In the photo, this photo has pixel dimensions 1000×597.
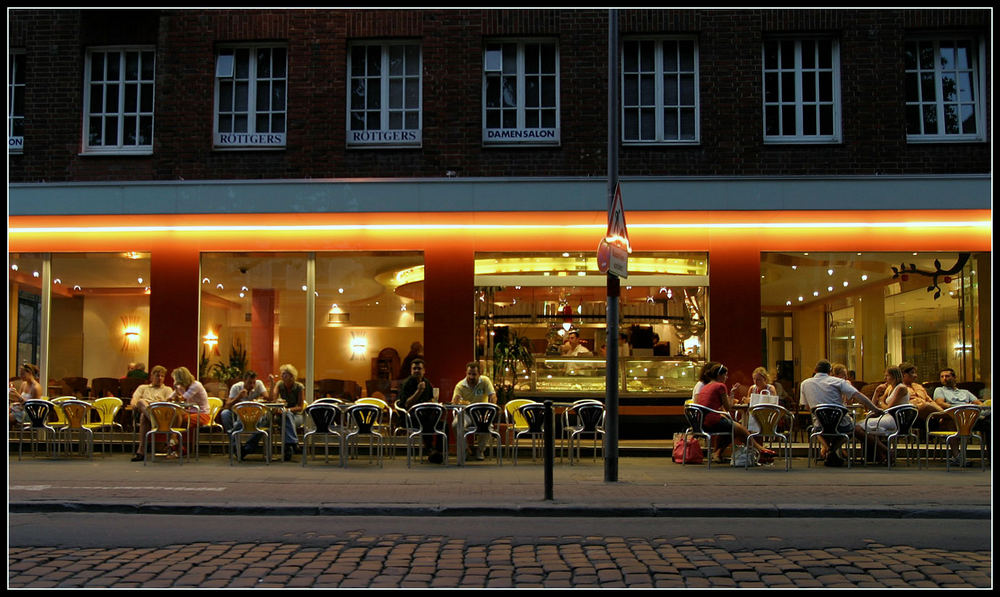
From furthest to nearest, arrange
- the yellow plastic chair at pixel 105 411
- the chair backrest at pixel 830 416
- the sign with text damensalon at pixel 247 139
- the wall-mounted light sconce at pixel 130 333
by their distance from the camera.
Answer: the wall-mounted light sconce at pixel 130 333 → the sign with text damensalon at pixel 247 139 → the yellow plastic chair at pixel 105 411 → the chair backrest at pixel 830 416

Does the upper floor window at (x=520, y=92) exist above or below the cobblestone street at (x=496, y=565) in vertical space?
above

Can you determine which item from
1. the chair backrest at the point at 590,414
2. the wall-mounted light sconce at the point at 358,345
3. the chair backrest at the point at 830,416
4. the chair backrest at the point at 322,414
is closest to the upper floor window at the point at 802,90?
the chair backrest at the point at 830,416

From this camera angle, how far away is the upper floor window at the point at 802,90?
15.8 m

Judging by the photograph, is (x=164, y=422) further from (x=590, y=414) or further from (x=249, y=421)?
(x=590, y=414)

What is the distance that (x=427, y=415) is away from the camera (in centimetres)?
1359

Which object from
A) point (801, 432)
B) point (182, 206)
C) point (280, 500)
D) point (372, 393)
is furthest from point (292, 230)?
point (801, 432)

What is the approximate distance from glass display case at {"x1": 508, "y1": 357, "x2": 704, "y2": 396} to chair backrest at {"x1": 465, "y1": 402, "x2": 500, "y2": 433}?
2.69 meters

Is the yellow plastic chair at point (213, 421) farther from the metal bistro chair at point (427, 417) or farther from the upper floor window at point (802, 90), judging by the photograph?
the upper floor window at point (802, 90)

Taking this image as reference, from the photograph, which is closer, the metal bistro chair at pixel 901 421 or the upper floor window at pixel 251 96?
the metal bistro chair at pixel 901 421

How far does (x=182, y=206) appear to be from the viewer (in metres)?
15.7

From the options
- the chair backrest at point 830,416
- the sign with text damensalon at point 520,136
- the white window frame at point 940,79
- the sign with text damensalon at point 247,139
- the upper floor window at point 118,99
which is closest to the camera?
the chair backrest at point 830,416

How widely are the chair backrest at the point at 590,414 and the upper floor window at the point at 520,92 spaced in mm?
4686

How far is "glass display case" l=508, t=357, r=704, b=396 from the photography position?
16.1m

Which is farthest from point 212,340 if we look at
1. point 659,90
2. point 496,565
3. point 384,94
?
point 496,565
